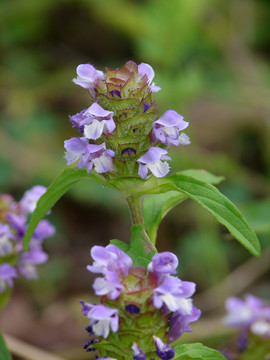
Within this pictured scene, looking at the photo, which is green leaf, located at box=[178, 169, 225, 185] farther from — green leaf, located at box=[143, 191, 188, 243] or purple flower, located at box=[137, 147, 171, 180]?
purple flower, located at box=[137, 147, 171, 180]

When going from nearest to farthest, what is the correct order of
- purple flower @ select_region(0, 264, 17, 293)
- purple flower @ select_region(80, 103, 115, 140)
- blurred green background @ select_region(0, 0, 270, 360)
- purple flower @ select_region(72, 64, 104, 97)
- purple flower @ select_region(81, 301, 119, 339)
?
purple flower @ select_region(81, 301, 119, 339) < purple flower @ select_region(80, 103, 115, 140) < purple flower @ select_region(72, 64, 104, 97) < purple flower @ select_region(0, 264, 17, 293) < blurred green background @ select_region(0, 0, 270, 360)

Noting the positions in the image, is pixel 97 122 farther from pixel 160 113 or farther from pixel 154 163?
pixel 160 113

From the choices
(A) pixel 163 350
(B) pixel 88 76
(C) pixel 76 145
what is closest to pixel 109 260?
(A) pixel 163 350

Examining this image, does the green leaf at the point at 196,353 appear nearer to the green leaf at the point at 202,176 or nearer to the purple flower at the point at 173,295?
the purple flower at the point at 173,295

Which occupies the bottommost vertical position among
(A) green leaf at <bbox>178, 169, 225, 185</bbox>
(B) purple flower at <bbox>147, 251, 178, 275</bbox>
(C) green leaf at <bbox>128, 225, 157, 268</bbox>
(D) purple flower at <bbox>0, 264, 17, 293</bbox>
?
(B) purple flower at <bbox>147, 251, 178, 275</bbox>

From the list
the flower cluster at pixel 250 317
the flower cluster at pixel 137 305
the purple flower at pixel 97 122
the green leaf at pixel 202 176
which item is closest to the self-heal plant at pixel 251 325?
the flower cluster at pixel 250 317

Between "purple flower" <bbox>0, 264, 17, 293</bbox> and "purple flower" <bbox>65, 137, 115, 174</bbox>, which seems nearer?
"purple flower" <bbox>65, 137, 115, 174</bbox>

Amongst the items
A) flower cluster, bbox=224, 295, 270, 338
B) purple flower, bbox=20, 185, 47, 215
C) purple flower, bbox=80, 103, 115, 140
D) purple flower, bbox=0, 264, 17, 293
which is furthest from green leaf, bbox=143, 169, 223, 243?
flower cluster, bbox=224, 295, 270, 338
